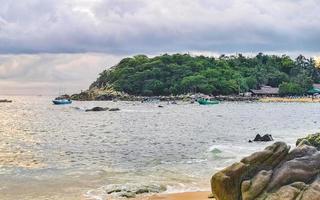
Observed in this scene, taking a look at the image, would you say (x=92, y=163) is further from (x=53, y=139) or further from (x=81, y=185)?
(x=53, y=139)

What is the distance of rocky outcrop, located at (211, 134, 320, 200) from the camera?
1444 centimetres

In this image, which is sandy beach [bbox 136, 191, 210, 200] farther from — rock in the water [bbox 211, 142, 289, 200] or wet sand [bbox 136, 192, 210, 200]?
rock in the water [bbox 211, 142, 289, 200]

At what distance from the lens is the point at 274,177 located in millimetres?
15125

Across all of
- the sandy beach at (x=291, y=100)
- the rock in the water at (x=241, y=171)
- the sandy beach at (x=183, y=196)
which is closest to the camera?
the rock in the water at (x=241, y=171)

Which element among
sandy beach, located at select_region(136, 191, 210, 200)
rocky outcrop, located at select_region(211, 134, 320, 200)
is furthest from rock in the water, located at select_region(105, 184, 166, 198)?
rocky outcrop, located at select_region(211, 134, 320, 200)

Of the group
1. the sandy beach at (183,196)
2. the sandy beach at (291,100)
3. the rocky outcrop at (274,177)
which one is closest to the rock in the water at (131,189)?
the sandy beach at (183,196)

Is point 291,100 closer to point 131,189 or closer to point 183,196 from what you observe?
point 131,189

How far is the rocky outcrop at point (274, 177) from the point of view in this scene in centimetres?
1444

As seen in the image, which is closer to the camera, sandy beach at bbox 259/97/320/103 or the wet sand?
the wet sand

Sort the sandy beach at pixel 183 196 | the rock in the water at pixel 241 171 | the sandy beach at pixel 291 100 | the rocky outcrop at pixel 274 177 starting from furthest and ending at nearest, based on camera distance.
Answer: the sandy beach at pixel 291 100, the sandy beach at pixel 183 196, the rock in the water at pixel 241 171, the rocky outcrop at pixel 274 177

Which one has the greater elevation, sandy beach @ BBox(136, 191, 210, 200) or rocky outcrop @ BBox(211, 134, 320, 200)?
rocky outcrop @ BBox(211, 134, 320, 200)

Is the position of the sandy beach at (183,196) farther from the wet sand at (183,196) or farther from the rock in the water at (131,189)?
the rock in the water at (131,189)

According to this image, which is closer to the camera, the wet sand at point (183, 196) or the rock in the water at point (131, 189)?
the wet sand at point (183, 196)

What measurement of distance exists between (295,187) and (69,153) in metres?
29.0
